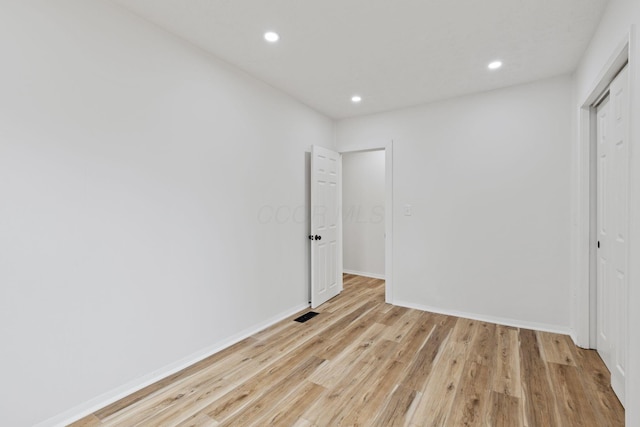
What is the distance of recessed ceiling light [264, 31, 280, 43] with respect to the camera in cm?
230

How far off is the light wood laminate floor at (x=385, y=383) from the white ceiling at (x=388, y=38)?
268 cm

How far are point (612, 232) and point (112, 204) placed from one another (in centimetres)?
362

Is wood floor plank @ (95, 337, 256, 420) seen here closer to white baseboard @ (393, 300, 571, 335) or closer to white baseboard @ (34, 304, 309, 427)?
white baseboard @ (34, 304, 309, 427)

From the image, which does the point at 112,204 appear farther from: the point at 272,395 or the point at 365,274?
the point at 365,274

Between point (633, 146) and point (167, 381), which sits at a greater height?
point (633, 146)

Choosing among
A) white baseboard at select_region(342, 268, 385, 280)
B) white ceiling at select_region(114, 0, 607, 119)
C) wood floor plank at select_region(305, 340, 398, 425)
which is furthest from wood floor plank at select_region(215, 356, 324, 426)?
white baseboard at select_region(342, 268, 385, 280)

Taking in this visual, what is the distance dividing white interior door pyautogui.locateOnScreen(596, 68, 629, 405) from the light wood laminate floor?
26 centimetres

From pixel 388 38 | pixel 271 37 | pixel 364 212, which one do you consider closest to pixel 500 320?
pixel 364 212

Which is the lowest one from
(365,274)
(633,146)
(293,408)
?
(293,408)

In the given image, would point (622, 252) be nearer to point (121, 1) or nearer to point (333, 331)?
point (333, 331)

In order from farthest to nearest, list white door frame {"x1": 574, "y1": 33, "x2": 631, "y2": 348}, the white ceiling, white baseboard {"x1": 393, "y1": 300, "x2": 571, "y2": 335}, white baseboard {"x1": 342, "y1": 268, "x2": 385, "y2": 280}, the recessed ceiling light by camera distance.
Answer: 1. white baseboard {"x1": 342, "y1": 268, "x2": 385, "y2": 280}
2. white baseboard {"x1": 393, "y1": 300, "x2": 571, "y2": 335}
3. white door frame {"x1": 574, "y1": 33, "x2": 631, "y2": 348}
4. the recessed ceiling light
5. the white ceiling

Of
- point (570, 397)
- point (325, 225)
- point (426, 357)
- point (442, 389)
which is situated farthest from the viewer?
point (325, 225)

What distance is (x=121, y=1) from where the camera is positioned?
6.41 ft

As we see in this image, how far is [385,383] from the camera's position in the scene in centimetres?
220
